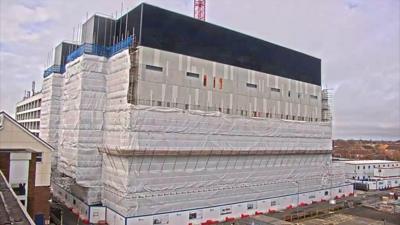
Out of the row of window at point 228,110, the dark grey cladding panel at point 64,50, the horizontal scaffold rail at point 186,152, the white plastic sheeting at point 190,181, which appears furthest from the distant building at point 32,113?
the row of window at point 228,110

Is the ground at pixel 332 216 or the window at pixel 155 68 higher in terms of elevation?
the window at pixel 155 68

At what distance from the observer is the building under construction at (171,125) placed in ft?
106

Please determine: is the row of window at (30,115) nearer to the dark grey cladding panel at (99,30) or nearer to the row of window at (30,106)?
the row of window at (30,106)

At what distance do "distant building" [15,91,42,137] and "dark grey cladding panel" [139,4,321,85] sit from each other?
115 ft

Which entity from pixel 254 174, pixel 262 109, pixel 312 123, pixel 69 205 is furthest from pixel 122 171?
pixel 312 123

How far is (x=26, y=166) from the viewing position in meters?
27.8

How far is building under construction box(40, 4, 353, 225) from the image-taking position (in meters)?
32.2

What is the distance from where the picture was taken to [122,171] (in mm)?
31391

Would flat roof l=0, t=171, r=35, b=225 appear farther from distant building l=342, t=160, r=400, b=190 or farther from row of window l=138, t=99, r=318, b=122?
distant building l=342, t=160, r=400, b=190

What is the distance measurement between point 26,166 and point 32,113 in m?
42.2

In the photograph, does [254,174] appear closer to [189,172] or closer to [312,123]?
[189,172]

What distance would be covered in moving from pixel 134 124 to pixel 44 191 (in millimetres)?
9343

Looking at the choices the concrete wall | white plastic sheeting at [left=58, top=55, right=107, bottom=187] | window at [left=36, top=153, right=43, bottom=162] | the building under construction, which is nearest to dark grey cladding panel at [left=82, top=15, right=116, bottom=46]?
the building under construction

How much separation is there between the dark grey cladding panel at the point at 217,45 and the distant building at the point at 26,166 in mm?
13143
